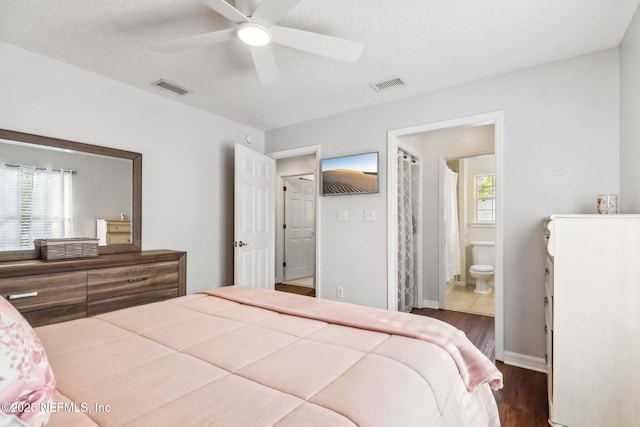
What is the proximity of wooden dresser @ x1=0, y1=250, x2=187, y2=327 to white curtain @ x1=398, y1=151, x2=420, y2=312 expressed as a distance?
2390 mm

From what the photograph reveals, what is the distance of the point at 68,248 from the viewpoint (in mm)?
2447

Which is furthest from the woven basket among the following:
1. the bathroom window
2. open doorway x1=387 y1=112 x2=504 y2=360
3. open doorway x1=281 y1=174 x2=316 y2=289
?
the bathroom window

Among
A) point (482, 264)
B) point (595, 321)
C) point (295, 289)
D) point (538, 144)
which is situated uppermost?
point (538, 144)

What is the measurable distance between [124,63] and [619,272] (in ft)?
12.1

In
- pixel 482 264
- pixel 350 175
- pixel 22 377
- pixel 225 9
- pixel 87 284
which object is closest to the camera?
pixel 22 377

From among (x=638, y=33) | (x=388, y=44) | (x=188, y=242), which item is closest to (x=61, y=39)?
(x=188, y=242)

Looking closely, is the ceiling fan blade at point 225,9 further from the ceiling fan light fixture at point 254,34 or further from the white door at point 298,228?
the white door at point 298,228

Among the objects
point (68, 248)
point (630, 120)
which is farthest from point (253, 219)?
point (630, 120)

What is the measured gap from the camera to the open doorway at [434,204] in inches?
107

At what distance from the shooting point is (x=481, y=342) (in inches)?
119

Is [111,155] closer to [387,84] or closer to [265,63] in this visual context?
[265,63]

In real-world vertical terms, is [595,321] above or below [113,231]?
below

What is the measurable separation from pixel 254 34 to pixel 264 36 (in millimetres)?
58

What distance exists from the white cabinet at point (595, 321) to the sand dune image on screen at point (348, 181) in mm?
1802
